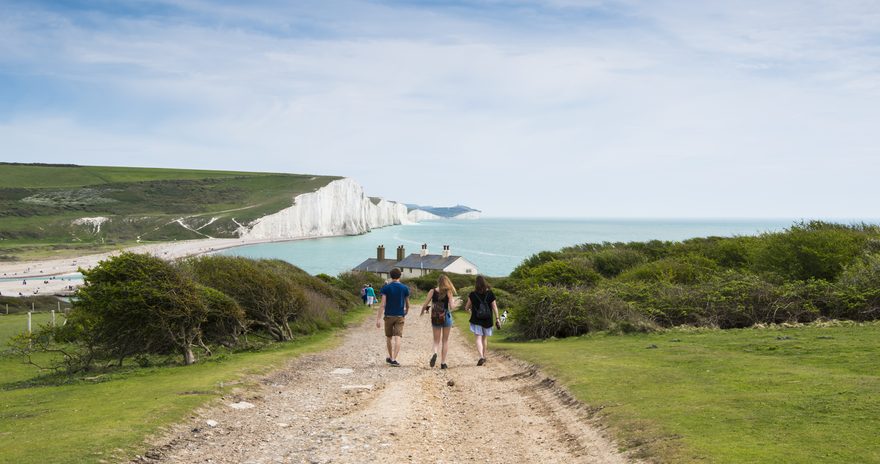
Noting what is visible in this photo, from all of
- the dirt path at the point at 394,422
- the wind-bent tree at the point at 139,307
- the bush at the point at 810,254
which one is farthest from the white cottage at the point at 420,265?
the dirt path at the point at 394,422

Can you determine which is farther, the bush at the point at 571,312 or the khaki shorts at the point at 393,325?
the bush at the point at 571,312

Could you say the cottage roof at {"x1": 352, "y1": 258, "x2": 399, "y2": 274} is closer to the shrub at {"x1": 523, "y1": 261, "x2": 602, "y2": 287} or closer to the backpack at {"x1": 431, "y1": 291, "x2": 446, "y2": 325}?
the shrub at {"x1": 523, "y1": 261, "x2": 602, "y2": 287}

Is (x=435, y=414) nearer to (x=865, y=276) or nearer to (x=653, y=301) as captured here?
(x=653, y=301)

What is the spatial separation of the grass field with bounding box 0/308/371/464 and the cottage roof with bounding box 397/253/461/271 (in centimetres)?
6112

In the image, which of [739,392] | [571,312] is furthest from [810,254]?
[739,392]

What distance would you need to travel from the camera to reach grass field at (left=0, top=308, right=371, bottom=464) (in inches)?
308

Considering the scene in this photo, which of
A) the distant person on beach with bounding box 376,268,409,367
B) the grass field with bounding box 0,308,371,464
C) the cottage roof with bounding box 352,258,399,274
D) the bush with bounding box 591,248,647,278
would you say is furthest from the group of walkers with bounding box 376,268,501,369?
the cottage roof with bounding box 352,258,399,274

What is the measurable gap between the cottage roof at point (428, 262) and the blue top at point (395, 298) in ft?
205

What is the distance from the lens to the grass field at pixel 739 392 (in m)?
6.93

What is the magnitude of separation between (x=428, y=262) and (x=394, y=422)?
232ft

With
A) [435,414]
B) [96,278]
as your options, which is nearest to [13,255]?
[96,278]

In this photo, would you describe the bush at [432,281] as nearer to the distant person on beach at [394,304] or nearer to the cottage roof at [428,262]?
the cottage roof at [428,262]

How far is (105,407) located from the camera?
1055cm

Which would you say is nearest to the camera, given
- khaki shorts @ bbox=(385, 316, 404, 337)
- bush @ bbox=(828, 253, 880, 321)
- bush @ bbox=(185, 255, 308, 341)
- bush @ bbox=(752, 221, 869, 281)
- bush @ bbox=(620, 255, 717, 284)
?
khaki shorts @ bbox=(385, 316, 404, 337)
